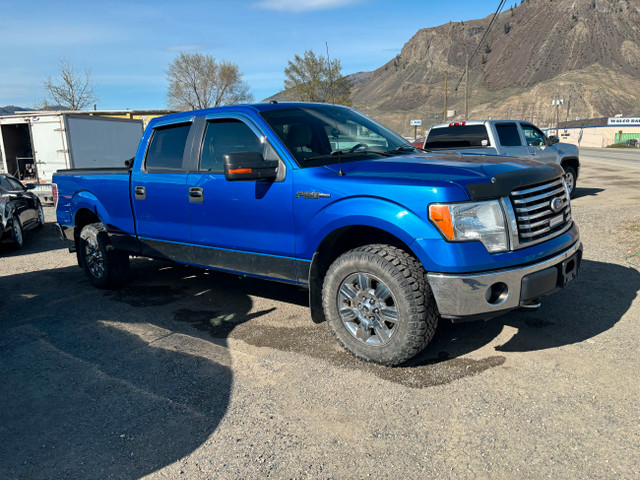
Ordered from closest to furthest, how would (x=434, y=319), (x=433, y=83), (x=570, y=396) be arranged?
(x=570, y=396)
(x=434, y=319)
(x=433, y=83)

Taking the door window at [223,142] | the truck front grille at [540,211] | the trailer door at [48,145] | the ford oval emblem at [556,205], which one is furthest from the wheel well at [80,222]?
the trailer door at [48,145]

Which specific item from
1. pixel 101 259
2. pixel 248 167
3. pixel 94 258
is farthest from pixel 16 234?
pixel 248 167

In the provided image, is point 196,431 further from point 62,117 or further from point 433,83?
point 433,83

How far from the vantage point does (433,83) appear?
17888cm

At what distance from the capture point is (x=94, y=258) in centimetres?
630

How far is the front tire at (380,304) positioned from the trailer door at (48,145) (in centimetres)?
1458

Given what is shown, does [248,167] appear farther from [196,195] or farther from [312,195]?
[196,195]

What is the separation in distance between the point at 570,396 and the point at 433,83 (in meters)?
188

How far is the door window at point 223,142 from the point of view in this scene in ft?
14.8

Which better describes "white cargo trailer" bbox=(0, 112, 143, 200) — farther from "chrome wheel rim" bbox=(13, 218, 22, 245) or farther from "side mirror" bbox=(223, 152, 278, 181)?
"side mirror" bbox=(223, 152, 278, 181)

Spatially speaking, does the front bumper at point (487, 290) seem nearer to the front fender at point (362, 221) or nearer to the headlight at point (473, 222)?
the headlight at point (473, 222)

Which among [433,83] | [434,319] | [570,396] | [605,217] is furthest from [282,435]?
[433,83]

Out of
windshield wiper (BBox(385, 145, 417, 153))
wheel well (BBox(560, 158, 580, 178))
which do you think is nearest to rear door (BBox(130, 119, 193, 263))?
windshield wiper (BBox(385, 145, 417, 153))

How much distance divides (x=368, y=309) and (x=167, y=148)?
283 cm
